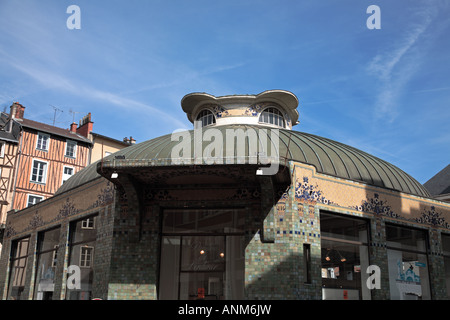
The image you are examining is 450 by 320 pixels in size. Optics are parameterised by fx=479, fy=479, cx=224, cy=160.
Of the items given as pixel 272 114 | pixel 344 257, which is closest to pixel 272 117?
pixel 272 114

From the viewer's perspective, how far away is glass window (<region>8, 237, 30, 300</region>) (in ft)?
76.2

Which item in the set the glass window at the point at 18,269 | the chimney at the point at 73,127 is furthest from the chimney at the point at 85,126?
the glass window at the point at 18,269

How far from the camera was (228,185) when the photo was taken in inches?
660

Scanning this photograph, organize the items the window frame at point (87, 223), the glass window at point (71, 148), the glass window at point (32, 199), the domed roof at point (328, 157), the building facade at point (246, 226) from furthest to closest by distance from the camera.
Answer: the glass window at point (71, 148) → the glass window at point (32, 199) → the window frame at point (87, 223) → the domed roof at point (328, 157) → the building facade at point (246, 226)

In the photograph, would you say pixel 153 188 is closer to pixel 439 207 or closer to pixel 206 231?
pixel 206 231

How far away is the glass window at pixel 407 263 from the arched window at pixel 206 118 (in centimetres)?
1029

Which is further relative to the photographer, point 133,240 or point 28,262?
point 28,262

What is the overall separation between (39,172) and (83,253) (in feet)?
87.1

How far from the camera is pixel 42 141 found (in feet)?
144

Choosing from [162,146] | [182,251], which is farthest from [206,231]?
[162,146]

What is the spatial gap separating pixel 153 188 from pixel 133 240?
1934 millimetres

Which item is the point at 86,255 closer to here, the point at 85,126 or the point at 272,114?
the point at 272,114

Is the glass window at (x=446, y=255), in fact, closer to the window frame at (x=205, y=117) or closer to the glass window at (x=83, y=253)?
the window frame at (x=205, y=117)

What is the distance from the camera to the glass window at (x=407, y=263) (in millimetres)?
18422
